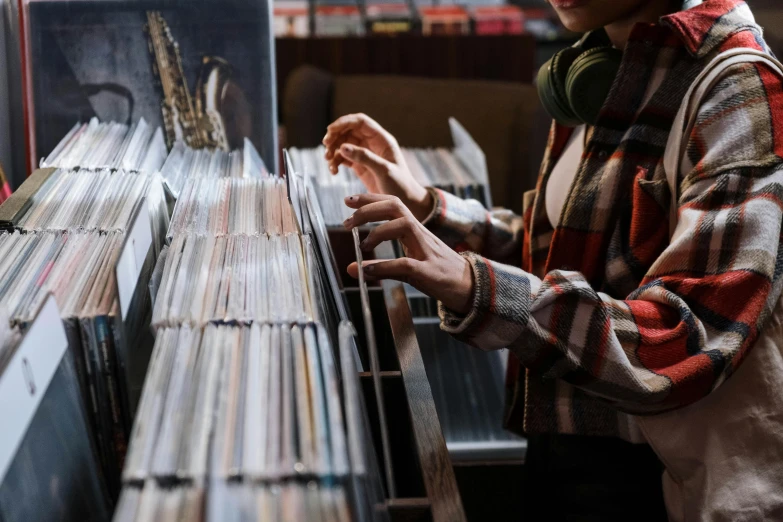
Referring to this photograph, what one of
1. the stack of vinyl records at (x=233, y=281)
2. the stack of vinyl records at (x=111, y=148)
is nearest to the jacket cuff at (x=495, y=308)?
the stack of vinyl records at (x=233, y=281)

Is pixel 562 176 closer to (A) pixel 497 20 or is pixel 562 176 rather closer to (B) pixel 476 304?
(B) pixel 476 304

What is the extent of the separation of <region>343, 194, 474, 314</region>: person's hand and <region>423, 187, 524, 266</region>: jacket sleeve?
0.44 meters

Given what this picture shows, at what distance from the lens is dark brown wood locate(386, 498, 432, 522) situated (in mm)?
586

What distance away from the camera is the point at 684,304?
0.84 m

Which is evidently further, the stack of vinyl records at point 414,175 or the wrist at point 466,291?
the stack of vinyl records at point 414,175

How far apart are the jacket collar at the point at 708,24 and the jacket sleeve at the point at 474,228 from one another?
0.48m

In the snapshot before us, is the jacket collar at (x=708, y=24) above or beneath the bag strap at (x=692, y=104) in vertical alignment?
above

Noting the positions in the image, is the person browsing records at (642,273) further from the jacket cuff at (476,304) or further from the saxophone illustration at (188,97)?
the saxophone illustration at (188,97)

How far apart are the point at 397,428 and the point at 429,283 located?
17 centimetres

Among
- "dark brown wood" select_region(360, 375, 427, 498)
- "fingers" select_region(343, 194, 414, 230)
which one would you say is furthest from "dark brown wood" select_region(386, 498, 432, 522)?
"fingers" select_region(343, 194, 414, 230)

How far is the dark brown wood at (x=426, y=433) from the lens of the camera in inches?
23.6

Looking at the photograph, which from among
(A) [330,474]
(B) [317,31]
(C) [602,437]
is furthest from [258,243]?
(B) [317,31]

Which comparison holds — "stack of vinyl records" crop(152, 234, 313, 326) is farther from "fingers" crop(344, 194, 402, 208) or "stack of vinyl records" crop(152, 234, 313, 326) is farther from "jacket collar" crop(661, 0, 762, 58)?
"jacket collar" crop(661, 0, 762, 58)

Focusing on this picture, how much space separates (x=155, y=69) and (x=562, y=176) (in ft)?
2.28
